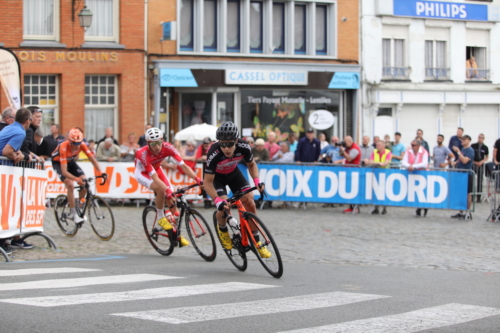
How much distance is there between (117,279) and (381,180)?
11.8 m

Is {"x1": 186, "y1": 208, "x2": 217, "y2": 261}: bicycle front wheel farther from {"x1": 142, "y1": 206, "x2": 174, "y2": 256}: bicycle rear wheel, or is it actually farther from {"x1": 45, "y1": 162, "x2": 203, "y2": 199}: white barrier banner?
{"x1": 45, "y1": 162, "x2": 203, "y2": 199}: white barrier banner

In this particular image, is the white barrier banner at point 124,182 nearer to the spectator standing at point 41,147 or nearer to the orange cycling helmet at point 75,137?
the spectator standing at point 41,147

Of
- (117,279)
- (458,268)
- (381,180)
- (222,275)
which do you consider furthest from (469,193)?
(117,279)

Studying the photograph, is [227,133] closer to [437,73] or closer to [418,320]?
[418,320]

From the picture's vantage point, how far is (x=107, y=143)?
22.2m

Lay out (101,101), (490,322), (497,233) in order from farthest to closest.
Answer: (101,101) < (497,233) < (490,322)

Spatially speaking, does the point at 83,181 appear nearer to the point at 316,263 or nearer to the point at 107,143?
the point at 316,263

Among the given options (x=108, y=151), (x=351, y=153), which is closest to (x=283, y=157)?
(x=351, y=153)

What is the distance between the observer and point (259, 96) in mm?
31078

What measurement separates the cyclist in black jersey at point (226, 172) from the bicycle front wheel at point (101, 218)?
392cm

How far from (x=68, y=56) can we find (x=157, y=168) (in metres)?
16.5

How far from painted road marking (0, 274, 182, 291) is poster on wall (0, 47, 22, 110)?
6575 millimetres

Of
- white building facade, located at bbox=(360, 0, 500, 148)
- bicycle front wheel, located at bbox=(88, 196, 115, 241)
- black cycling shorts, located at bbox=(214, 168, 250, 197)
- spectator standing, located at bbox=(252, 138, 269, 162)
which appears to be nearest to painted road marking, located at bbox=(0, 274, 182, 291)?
black cycling shorts, located at bbox=(214, 168, 250, 197)

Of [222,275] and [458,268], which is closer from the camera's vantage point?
[222,275]
